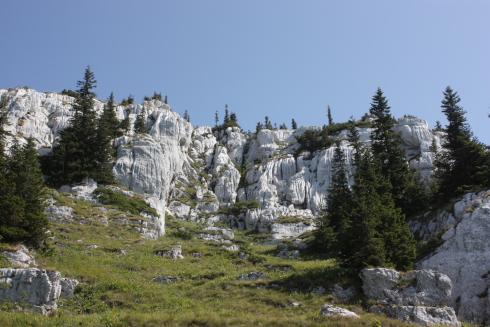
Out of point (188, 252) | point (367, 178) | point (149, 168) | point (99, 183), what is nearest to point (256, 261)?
point (188, 252)

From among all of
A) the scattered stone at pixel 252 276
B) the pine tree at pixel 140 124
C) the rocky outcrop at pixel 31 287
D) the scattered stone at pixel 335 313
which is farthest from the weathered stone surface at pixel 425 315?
the pine tree at pixel 140 124

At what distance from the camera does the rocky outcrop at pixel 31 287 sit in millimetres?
24922

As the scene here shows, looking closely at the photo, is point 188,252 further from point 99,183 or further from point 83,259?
point 99,183

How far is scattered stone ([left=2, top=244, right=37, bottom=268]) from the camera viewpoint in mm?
31641

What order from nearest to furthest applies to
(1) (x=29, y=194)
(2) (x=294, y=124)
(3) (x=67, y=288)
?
(3) (x=67, y=288) < (1) (x=29, y=194) < (2) (x=294, y=124)

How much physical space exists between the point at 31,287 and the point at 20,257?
8.34 meters

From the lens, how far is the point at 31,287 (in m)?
25.4

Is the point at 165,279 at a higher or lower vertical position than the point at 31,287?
lower

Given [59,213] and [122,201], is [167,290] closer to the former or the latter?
[59,213]

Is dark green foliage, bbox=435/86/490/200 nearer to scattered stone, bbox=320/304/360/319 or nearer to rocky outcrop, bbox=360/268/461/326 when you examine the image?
rocky outcrop, bbox=360/268/461/326

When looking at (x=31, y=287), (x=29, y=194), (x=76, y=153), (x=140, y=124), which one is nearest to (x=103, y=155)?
(x=76, y=153)

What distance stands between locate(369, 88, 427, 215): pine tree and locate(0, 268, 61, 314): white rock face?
33200 millimetres

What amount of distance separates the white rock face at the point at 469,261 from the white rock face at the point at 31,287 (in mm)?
25203

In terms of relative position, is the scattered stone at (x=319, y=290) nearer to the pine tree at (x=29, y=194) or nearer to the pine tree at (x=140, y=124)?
the pine tree at (x=29, y=194)
